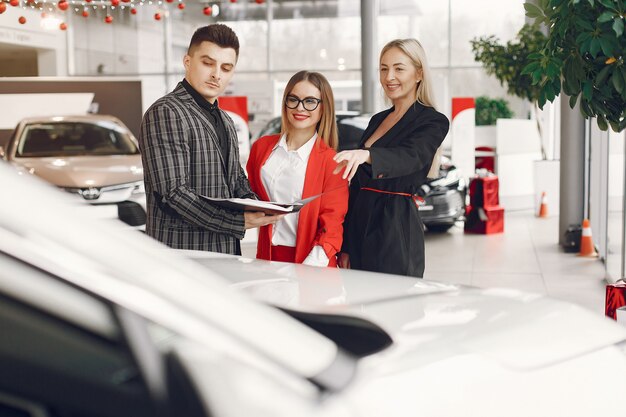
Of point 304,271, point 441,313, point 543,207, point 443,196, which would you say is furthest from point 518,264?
point 441,313

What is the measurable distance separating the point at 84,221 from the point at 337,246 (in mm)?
2194

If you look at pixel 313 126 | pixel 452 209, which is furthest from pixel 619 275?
pixel 313 126

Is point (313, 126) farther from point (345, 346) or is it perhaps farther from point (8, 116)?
point (8, 116)

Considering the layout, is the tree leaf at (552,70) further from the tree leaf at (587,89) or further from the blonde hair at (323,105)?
the blonde hair at (323,105)

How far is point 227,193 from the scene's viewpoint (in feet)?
9.70

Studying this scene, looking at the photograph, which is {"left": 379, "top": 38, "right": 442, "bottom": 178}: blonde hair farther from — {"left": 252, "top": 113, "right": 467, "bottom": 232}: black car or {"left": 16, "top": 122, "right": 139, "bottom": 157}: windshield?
{"left": 16, "top": 122, "right": 139, "bottom": 157}: windshield

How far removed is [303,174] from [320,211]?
153 mm

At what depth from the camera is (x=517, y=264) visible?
8.53 meters

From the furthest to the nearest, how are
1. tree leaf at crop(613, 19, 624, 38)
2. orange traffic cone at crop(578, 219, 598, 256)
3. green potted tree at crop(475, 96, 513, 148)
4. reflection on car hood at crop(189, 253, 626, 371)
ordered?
1. green potted tree at crop(475, 96, 513, 148)
2. orange traffic cone at crop(578, 219, 598, 256)
3. tree leaf at crop(613, 19, 624, 38)
4. reflection on car hood at crop(189, 253, 626, 371)

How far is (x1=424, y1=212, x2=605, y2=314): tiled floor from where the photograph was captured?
7.14 metres

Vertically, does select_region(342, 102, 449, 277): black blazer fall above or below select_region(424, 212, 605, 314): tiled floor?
above

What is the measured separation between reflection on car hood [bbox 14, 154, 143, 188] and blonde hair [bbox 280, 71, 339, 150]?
560 centimetres

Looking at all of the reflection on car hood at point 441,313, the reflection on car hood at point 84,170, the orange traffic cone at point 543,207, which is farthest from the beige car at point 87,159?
the orange traffic cone at point 543,207

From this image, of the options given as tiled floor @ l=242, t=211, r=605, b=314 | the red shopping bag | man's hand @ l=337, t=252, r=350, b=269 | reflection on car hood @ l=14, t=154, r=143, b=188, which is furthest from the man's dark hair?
reflection on car hood @ l=14, t=154, r=143, b=188
